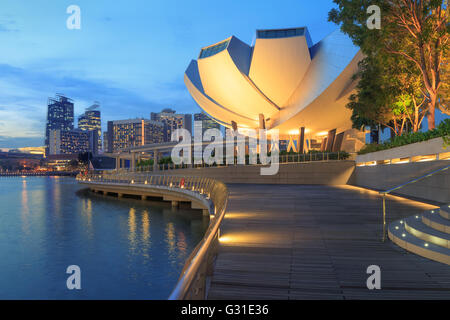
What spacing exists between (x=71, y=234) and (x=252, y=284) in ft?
53.6

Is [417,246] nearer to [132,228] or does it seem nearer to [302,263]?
[302,263]

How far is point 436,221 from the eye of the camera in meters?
5.78

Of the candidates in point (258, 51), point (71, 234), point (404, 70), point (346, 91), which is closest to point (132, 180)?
point (71, 234)

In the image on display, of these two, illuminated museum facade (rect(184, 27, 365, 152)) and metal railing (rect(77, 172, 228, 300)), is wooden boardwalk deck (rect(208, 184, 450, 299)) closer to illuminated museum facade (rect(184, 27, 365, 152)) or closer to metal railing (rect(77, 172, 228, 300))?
metal railing (rect(77, 172, 228, 300))

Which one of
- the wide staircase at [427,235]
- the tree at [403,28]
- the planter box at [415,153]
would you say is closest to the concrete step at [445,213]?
the wide staircase at [427,235]

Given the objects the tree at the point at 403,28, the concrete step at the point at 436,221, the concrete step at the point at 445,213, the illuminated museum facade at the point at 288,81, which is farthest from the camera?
the illuminated museum facade at the point at 288,81

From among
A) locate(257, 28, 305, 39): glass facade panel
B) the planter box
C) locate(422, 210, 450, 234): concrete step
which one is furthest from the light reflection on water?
locate(257, 28, 305, 39): glass facade panel

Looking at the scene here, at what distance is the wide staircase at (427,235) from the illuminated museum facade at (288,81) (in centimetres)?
2649

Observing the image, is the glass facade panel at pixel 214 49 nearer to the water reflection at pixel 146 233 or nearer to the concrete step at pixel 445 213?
the water reflection at pixel 146 233

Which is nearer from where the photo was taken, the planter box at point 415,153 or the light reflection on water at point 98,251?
the light reflection on water at point 98,251

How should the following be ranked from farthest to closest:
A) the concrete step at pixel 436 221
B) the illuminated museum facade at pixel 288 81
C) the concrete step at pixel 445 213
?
the illuminated museum facade at pixel 288 81
the concrete step at pixel 445 213
the concrete step at pixel 436 221

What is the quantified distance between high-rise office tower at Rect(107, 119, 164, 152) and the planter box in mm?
169045

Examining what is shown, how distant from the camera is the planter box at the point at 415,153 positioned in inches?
426

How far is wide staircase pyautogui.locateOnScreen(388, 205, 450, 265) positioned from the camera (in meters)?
4.79
